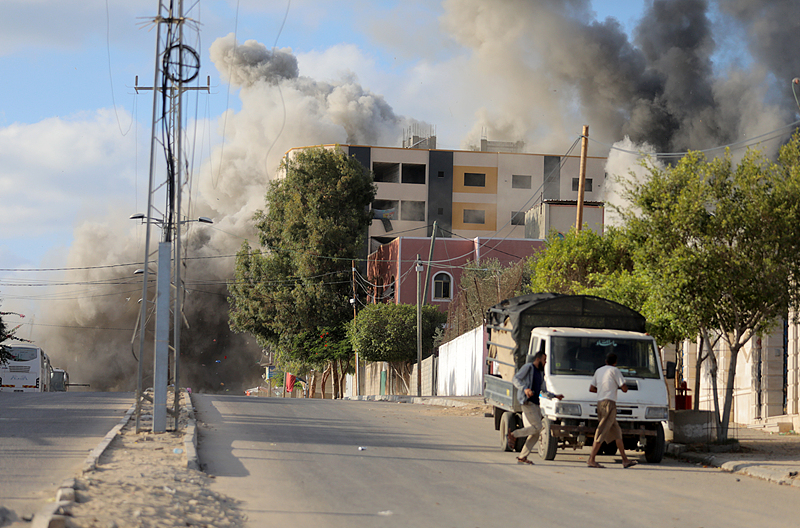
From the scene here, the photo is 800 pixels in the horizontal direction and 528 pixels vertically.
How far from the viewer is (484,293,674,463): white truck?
1272 centimetres

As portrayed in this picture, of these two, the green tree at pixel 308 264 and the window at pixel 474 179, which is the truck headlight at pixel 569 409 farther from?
the window at pixel 474 179

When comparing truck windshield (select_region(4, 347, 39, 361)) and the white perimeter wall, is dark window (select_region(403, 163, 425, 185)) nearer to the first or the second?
the white perimeter wall

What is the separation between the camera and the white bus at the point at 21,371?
141ft

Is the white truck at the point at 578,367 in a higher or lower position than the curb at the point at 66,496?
higher

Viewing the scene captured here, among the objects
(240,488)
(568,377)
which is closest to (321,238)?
(568,377)

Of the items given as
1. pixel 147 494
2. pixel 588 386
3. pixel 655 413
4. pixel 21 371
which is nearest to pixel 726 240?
pixel 655 413

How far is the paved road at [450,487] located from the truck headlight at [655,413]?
75cm

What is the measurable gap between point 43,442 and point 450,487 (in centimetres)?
681

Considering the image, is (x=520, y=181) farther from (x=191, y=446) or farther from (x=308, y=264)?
(x=191, y=446)

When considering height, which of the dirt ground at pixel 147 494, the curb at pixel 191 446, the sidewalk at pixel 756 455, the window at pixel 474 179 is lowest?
the sidewalk at pixel 756 455

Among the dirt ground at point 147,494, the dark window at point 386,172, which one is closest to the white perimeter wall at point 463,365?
the dirt ground at point 147,494

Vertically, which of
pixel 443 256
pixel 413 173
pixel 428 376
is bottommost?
pixel 428 376

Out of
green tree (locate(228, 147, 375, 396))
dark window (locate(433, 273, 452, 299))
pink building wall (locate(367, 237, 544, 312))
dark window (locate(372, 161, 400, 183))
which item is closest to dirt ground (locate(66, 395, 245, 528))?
green tree (locate(228, 147, 375, 396))

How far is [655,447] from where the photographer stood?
513 inches
